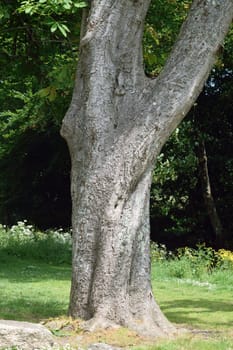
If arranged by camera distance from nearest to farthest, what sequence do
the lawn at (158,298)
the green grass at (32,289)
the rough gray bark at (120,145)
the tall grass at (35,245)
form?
the lawn at (158,298) < the rough gray bark at (120,145) < the green grass at (32,289) < the tall grass at (35,245)

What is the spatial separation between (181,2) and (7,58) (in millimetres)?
4524

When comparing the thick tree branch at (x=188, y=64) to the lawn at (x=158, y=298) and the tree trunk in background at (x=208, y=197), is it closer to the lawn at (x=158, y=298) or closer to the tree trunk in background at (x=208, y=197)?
the lawn at (x=158, y=298)

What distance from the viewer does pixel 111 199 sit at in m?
7.66

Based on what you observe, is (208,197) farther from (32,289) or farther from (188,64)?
(188,64)

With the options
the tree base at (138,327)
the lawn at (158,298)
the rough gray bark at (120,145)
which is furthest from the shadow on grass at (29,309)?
the tree base at (138,327)

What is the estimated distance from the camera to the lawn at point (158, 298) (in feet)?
23.8

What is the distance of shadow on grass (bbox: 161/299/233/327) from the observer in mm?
9188

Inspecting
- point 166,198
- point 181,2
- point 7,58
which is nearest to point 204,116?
point 166,198

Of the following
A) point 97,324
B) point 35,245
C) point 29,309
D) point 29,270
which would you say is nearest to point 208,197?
point 35,245

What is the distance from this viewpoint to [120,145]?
25.4ft

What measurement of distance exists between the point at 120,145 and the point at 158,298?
14.6ft

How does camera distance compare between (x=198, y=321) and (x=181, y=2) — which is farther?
(x=181, y=2)

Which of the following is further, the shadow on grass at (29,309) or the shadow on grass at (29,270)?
the shadow on grass at (29,270)

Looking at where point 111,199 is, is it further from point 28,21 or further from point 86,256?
point 28,21
